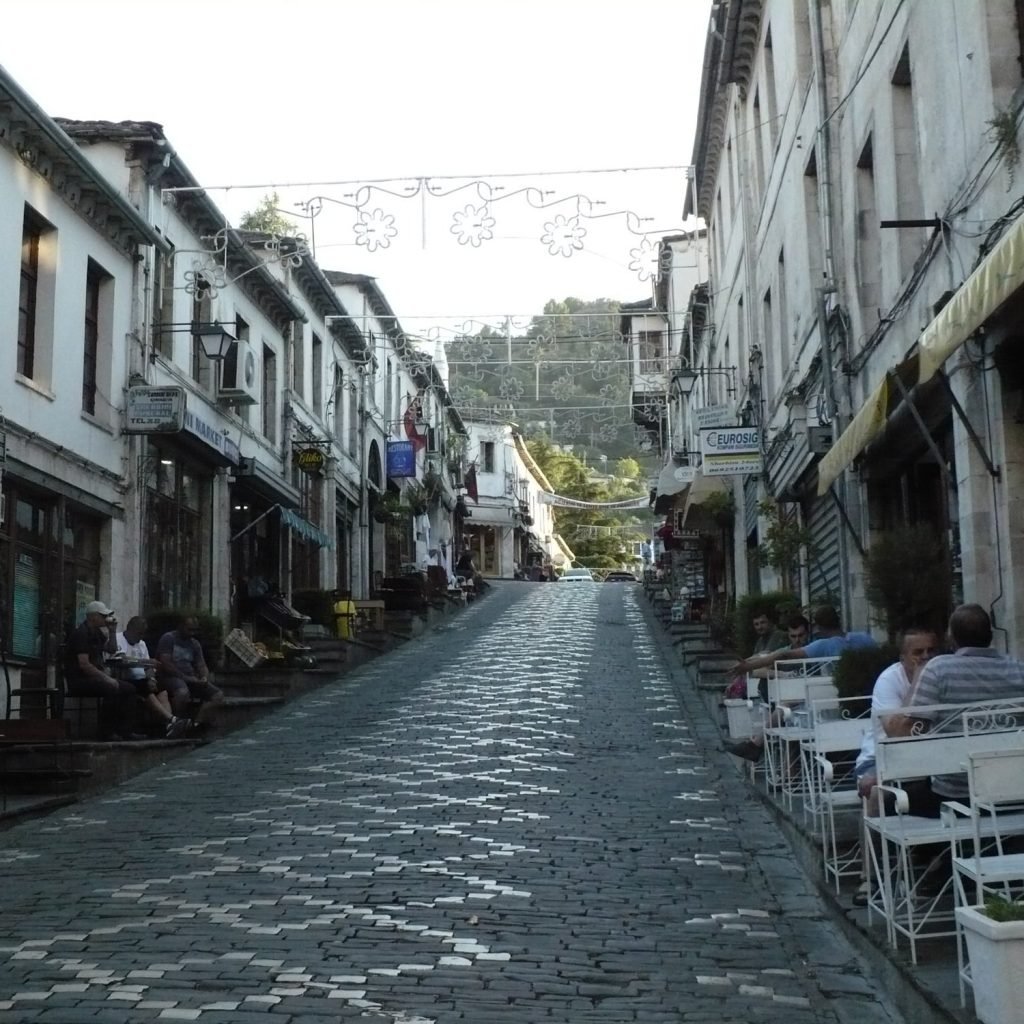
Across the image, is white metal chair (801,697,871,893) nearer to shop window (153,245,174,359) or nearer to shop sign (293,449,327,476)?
shop window (153,245,174,359)

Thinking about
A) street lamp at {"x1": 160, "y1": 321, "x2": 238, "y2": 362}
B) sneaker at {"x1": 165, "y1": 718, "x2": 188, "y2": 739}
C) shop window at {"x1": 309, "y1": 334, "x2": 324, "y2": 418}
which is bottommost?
sneaker at {"x1": 165, "y1": 718, "x2": 188, "y2": 739}

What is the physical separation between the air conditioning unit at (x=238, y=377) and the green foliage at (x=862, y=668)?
15.7 metres

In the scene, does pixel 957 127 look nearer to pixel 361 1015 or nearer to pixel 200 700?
pixel 361 1015

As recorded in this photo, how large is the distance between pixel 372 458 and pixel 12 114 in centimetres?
2531

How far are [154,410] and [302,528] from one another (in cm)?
853

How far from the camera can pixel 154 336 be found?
2211cm

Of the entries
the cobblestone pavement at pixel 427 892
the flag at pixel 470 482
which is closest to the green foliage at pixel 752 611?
the cobblestone pavement at pixel 427 892

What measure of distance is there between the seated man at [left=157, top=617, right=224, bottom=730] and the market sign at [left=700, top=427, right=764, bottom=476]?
29.7 ft

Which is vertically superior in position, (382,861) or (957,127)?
(957,127)

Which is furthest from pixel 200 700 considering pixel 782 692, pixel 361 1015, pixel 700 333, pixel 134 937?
pixel 700 333

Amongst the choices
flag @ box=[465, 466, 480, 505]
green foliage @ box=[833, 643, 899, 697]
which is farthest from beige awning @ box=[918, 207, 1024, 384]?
flag @ box=[465, 466, 480, 505]

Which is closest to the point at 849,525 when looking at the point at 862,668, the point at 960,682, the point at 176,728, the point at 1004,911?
Result: the point at 862,668

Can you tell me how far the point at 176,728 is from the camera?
1588 cm

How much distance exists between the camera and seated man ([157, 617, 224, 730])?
1656 centimetres
